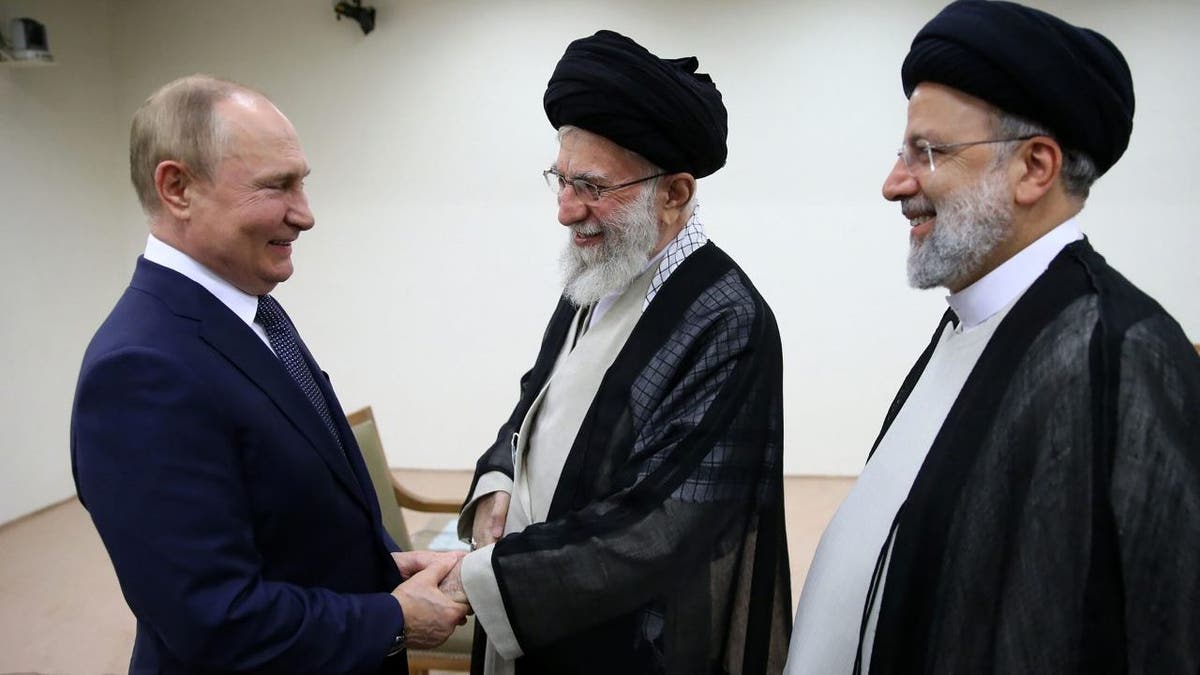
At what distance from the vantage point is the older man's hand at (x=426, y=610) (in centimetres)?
135

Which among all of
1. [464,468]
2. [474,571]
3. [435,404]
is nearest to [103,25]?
[435,404]

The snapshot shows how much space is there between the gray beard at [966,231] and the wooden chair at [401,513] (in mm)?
1655

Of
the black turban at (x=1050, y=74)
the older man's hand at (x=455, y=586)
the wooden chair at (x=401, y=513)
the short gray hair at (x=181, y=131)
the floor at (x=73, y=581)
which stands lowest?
the floor at (x=73, y=581)

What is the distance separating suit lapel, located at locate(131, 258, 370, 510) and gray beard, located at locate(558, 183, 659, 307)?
1.91 feet

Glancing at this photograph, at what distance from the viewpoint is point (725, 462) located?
53.6 inches

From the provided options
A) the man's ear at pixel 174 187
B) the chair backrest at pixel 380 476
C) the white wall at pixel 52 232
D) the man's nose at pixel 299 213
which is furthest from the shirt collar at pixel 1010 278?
the white wall at pixel 52 232

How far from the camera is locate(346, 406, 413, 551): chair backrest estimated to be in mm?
2689

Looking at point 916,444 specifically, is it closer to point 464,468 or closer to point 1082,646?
point 1082,646

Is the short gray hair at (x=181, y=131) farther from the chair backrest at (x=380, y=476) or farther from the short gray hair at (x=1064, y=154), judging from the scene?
the chair backrest at (x=380, y=476)

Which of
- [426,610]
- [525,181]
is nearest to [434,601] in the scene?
[426,610]

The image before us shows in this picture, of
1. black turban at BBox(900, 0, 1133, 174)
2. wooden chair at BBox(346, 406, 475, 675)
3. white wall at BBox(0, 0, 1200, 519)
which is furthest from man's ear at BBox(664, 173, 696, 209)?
white wall at BBox(0, 0, 1200, 519)

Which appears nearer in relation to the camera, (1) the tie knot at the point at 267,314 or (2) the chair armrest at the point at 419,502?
(1) the tie knot at the point at 267,314

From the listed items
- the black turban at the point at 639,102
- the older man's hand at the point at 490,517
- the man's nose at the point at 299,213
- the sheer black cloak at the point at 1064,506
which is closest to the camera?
the sheer black cloak at the point at 1064,506

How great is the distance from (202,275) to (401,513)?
1.68 metres
